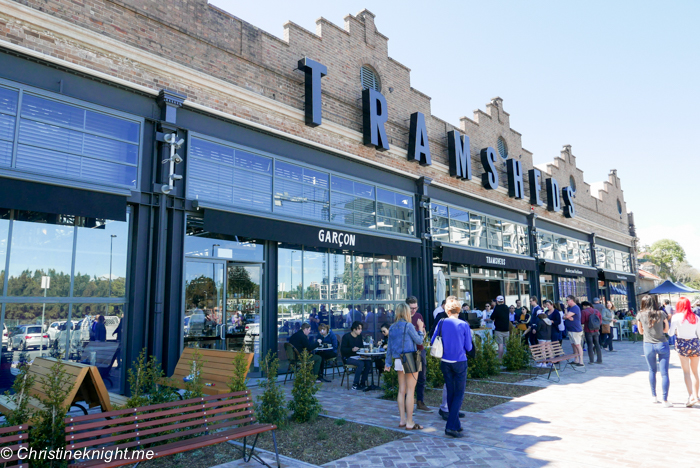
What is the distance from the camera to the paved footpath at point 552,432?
5.30m

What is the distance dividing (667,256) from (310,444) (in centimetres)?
7560

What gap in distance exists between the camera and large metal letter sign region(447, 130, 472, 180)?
55.8 feet

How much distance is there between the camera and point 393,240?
46.6 ft

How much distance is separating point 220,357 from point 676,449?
20.5 feet

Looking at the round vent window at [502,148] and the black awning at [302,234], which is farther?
the round vent window at [502,148]

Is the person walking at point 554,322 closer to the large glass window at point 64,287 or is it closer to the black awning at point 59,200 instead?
the large glass window at point 64,287

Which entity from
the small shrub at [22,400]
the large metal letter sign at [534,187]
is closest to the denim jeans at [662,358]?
the small shrub at [22,400]

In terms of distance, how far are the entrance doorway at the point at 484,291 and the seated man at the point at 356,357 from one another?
9093 mm

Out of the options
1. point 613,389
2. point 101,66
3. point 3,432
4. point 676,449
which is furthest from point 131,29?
point 613,389

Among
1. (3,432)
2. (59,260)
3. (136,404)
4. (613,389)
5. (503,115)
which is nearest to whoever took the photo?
(3,432)

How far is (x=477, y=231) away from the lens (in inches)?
734

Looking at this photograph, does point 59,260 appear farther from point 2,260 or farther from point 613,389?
point 613,389

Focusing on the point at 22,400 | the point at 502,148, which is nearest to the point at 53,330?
the point at 22,400

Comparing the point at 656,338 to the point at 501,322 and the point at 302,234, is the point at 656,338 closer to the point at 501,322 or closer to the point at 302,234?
the point at 501,322
